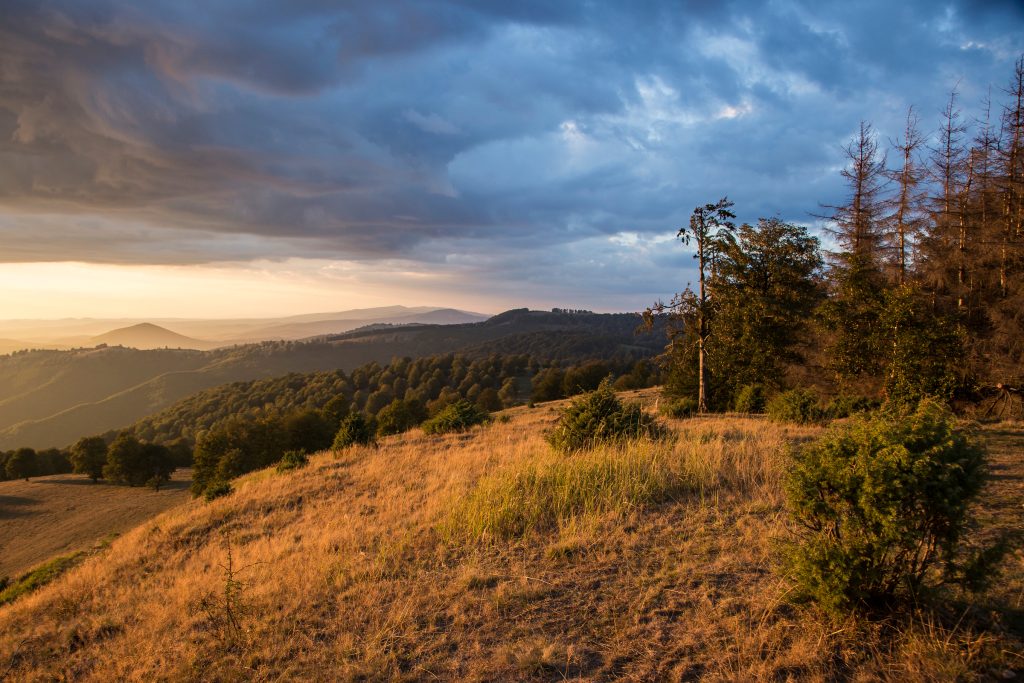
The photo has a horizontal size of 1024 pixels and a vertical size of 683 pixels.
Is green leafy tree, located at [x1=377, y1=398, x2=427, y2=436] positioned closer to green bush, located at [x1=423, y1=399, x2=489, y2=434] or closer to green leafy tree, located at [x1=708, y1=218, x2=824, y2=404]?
green bush, located at [x1=423, y1=399, x2=489, y2=434]

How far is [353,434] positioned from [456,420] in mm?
4488

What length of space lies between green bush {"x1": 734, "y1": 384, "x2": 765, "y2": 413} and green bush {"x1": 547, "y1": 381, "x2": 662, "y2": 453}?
10.9 m

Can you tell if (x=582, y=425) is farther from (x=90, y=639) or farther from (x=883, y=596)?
(x=90, y=639)

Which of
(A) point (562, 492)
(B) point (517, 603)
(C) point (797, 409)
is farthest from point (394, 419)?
(B) point (517, 603)

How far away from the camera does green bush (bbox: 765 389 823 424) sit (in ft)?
46.9

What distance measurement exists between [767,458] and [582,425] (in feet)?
13.7

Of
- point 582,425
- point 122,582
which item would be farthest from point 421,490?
point 122,582

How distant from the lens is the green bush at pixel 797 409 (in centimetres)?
1428

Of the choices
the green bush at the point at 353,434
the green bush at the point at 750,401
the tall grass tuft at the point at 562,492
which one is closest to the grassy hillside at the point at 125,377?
the green bush at the point at 750,401

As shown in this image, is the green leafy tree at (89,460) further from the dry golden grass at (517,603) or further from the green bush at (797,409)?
the green bush at (797,409)

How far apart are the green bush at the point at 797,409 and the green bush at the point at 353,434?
49.5ft

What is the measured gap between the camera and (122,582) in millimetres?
8195

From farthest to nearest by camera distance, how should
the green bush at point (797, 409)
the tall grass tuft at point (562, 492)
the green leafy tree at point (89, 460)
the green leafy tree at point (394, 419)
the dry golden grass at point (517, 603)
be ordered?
the green leafy tree at point (89, 460), the green leafy tree at point (394, 419), the green bush at point (797, 409), the tall grass tuft at point (562, 492), the dry golden grass at point (517, 603)

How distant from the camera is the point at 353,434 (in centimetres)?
2027
